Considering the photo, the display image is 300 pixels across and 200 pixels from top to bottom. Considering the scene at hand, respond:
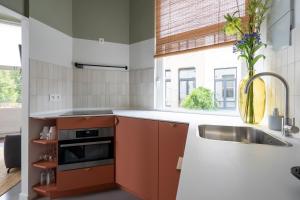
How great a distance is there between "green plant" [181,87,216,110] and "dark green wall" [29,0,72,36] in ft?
5.84

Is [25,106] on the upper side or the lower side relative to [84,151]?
upper

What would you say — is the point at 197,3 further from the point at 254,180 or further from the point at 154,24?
the point at 254,180

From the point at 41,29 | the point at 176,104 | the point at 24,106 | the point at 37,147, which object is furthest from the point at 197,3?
the point at 37,147

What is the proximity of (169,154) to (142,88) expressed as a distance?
4.47 ft

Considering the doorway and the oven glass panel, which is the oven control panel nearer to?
the oven glass panel

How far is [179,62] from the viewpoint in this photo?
2973 mm

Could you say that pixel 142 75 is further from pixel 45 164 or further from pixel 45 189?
pixel 45 189

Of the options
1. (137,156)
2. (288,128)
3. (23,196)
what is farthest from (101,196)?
(288,128)

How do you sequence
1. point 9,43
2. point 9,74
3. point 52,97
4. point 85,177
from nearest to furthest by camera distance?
point 85,177 < point 52,97 < point 9,43 < point 9,74

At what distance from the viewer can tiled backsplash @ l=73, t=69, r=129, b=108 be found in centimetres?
313

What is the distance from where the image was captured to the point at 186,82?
2926mm

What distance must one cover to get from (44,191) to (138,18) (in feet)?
8.04

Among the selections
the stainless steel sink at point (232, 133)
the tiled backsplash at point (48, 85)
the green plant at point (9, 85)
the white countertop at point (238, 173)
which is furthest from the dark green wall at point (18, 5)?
the green plant at point (9, 85)

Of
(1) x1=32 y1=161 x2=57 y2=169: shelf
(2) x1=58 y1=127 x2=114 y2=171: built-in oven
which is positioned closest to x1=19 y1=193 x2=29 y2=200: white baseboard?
(1) x1=32 y1=161 x2=57 y2=169: shelf
